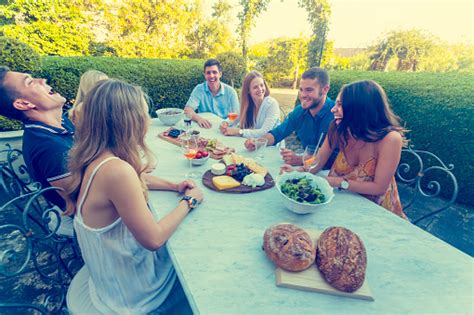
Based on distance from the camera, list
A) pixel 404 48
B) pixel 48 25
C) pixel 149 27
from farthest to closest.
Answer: pixel 404 48 → pixel 149 27 → pixel 48 25

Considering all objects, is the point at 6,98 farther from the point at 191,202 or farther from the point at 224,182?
the point at 224,182

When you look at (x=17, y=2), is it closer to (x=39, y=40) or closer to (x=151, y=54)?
(x=39, y=40)

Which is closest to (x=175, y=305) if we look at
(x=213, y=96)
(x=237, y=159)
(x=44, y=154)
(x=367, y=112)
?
(x=237, y=159)

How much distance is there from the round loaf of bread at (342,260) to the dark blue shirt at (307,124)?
1.83 m

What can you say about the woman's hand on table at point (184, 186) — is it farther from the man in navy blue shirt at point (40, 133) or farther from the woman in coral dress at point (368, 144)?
the woman in coral dress at point (368, 144)

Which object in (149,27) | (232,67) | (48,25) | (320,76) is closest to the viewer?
(320,76)

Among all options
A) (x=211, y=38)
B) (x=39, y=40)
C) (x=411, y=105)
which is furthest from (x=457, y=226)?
(x=211, y=38)

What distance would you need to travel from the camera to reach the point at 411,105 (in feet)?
13.4

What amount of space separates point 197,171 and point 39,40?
335 inches

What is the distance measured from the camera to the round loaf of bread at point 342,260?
991mm

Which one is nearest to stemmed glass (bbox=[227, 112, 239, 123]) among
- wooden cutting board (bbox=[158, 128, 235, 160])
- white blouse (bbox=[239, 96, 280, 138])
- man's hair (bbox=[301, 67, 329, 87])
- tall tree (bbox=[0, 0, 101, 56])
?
white blouse (bbox=[239, 96, 280, 138])

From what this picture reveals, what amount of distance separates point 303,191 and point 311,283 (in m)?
0.59

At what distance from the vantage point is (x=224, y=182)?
1.81 m

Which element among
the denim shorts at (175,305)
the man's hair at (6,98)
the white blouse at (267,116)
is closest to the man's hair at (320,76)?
the white blouse at (267,116)
